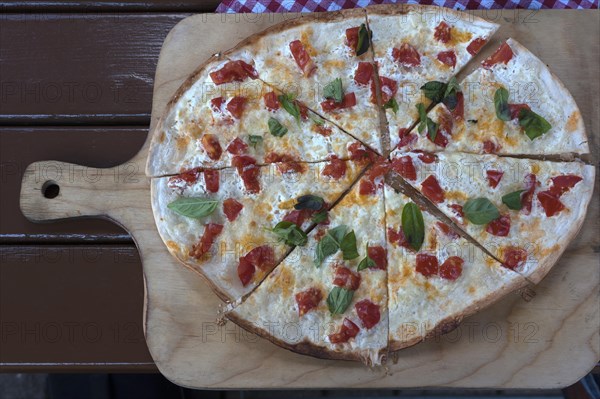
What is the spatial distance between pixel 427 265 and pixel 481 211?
45 cm

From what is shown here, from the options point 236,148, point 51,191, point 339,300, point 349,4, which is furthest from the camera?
point 349,4

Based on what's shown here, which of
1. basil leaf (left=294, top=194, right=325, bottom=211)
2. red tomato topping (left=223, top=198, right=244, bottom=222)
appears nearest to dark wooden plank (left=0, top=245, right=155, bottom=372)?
red tomato topping (left=223, top=198, right=244, bottom=222)

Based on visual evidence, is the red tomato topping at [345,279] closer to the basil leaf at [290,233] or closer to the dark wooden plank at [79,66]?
the basil leaf at [290,233]

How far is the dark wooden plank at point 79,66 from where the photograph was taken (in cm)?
429

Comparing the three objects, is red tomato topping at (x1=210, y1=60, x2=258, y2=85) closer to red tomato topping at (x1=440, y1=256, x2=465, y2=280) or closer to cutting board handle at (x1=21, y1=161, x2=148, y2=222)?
cutting board handle at (x1=21, y1=161, x2=148, y2=222)

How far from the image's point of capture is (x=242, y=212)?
377 centimetres

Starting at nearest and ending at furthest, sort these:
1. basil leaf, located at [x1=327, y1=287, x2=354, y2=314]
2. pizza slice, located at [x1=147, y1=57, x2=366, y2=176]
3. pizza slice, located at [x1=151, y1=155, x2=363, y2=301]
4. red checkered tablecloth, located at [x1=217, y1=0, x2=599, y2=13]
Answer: basil leaf, located at [x1=327, y1=287, x2=354, y2=314]
pizza slice, located at [x1=151, y1=155, x2=363, y2=301]
pizza slice, located at [x1=147, y1=57, x2=366, y2=176]
red checkered tablecloth, located at [x1=217, y1=0, x2=599, y2=13]

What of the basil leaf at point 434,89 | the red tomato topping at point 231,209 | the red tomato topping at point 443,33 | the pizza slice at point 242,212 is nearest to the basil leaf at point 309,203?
the pizza slice at point 242,212

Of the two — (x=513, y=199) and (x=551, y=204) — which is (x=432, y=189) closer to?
(x=513, y=199)

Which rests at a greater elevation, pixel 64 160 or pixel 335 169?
pixel 335 169

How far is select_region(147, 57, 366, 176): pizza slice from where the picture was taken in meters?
3.83

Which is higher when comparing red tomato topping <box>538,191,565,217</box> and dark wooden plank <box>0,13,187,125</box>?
red tomato topping <box>538,191,565,217</box>

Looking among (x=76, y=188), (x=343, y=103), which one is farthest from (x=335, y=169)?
(x=76, y=188)

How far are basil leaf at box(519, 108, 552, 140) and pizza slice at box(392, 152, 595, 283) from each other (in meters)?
0.18
